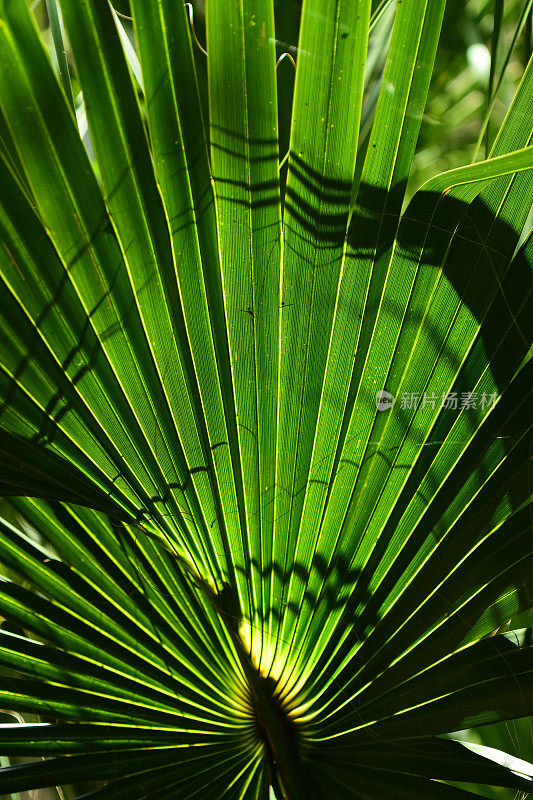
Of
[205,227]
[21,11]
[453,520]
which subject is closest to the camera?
[21,11]

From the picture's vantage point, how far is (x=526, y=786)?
2.25 ft

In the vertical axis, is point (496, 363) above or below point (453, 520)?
above

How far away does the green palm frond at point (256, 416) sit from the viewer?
19.8 inches

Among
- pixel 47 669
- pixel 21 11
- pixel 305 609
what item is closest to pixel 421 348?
pixel 305 609

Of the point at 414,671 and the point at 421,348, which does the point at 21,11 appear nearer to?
the point at 421,348

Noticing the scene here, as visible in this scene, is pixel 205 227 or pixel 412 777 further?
pixel 412 777

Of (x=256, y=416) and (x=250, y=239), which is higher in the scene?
(x=250, y=239)

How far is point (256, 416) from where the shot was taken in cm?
64

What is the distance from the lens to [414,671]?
678mm

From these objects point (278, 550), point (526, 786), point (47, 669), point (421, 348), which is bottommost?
point (47, 669)

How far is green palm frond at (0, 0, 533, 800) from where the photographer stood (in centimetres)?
50

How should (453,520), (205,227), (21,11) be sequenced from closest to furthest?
(21,11)
(205,227)
(453,520)

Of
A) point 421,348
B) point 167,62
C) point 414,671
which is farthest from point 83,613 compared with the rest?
point 167,62

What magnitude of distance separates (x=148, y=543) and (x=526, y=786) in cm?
54
